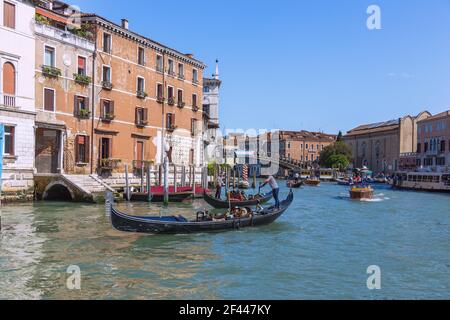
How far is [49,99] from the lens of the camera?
19109 mm

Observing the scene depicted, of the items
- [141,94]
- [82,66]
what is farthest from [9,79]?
[141,94]

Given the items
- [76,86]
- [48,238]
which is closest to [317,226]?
[48,238]

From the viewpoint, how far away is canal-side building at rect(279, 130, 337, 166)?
73.1 m

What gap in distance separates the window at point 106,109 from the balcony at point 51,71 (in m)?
2.86

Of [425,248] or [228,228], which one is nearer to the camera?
[425,248]

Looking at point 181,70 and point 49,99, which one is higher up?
point 181,70

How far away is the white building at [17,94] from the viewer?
16.8 metres

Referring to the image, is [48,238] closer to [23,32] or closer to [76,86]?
[23,32]

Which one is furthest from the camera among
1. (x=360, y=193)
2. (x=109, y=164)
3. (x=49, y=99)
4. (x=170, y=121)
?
(x=170, y=121)

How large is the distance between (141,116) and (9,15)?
875cm

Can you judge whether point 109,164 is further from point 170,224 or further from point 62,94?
point 170,224
